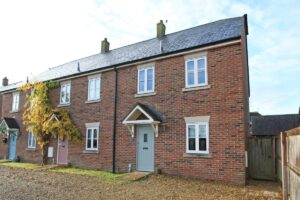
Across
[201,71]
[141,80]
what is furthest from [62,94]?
[201,71]

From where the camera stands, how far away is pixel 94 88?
1761cm

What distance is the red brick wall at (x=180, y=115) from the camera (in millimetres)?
11727

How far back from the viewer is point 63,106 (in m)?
19.4

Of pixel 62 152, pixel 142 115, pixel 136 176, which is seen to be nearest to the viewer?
pixel 136 176

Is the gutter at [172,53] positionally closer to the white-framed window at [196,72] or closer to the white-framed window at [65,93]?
the white-framed window at [196,72]

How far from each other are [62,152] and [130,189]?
995 cm

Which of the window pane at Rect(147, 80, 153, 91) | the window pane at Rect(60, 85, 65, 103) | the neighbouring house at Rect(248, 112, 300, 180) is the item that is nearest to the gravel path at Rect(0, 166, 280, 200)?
the neighbouring house at Rect(248, 112, 300, 180)

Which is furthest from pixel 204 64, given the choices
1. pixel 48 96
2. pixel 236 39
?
pixel 48 96

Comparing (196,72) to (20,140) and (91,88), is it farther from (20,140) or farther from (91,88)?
(20,140)

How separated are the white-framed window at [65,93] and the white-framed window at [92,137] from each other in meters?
3.17

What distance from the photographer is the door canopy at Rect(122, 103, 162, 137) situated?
13.8 metres

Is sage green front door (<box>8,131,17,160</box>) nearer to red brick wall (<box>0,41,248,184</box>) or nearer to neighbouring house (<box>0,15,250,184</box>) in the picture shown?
neighbouring house (<box>0,15,250,184</box>)

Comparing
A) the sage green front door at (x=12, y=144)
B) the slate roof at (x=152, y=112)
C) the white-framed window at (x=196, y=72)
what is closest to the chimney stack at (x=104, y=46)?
the slate roof at (x=152, y=112)

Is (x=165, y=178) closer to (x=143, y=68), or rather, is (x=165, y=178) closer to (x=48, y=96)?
(x=143, y=68)
